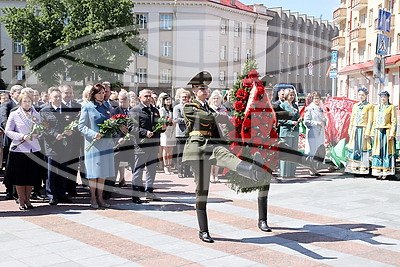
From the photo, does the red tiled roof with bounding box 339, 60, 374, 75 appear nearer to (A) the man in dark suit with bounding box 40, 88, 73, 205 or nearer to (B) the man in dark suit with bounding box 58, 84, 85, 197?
(B) the man in dark suit with bounding box 58, 84, 85, 197

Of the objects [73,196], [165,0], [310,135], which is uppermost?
[165,0]

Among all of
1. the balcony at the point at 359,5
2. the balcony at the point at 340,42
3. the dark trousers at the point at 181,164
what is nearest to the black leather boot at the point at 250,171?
the dark trousers at the point at 181,164

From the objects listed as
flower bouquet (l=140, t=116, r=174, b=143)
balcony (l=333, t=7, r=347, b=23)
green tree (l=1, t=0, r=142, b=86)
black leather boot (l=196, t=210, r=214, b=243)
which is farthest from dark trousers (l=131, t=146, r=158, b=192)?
balcony (l=333, t=7, r=347, b=23)

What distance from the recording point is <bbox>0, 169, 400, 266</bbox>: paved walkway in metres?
5.78

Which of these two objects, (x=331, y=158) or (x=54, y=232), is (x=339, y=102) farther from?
(x=54, y=232)

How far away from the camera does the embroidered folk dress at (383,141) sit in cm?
1194

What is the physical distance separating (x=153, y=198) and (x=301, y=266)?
413 cm

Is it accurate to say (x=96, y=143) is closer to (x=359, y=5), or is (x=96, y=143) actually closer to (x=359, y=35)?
(x=359, y=35)

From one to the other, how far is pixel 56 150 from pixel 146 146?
159 cm

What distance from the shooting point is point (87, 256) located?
227 inches

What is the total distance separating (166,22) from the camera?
58844 millimetres

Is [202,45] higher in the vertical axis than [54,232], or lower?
higher

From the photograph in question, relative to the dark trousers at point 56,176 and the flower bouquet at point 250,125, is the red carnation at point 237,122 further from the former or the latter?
the dark trousers at point 56,176

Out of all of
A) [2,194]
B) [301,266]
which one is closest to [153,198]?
[2,194]
